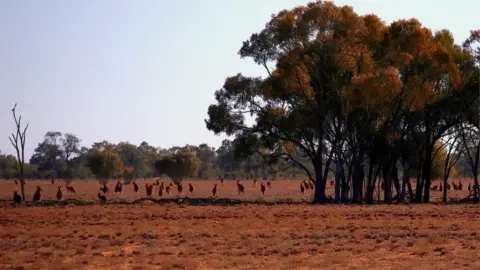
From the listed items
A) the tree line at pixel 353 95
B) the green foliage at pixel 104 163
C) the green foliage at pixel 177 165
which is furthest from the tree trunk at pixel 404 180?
the green foliage at pixel 104 163

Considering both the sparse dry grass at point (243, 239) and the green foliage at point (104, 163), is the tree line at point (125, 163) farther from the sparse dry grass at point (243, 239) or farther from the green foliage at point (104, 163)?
the sparse dry grass at point (243, 239)

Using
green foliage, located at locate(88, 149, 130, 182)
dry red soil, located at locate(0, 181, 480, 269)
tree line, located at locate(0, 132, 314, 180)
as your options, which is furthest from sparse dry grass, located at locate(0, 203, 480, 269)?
tree line, located at locate(0, 132, 314, 180)

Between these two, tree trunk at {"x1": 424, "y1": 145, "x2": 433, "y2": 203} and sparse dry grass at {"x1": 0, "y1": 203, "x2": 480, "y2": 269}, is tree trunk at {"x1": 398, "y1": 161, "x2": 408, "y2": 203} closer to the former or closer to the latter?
tree trunk at {"x1": 424, "y1": 145, "x2": 433, "y2": 203}

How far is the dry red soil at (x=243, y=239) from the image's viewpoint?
2011 cm

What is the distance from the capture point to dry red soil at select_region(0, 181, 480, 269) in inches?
792

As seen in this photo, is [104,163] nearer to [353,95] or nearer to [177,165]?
[177,165]

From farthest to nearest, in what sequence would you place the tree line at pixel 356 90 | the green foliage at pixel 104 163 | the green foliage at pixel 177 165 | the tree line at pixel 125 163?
the tree line at pixel 125 163
the green foliage at pixel 177 165
the green foliage at pixel 104 163
the tree line at pixel 356 90

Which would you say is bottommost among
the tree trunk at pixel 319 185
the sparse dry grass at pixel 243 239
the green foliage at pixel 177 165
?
the sparse dry grass at pixel 243 239

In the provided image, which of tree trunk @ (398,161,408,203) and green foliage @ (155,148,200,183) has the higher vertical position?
green foliage @ (155,148,200,183)

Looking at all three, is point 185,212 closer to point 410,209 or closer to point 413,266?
point 410,209

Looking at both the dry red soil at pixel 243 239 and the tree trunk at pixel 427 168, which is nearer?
the dry red soil at pixel 243 239

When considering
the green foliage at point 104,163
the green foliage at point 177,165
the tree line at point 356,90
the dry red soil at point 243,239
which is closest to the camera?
the dry red soil at point 243,239

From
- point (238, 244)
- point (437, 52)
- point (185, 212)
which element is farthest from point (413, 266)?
point (437, 52)

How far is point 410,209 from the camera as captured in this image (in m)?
39.7
